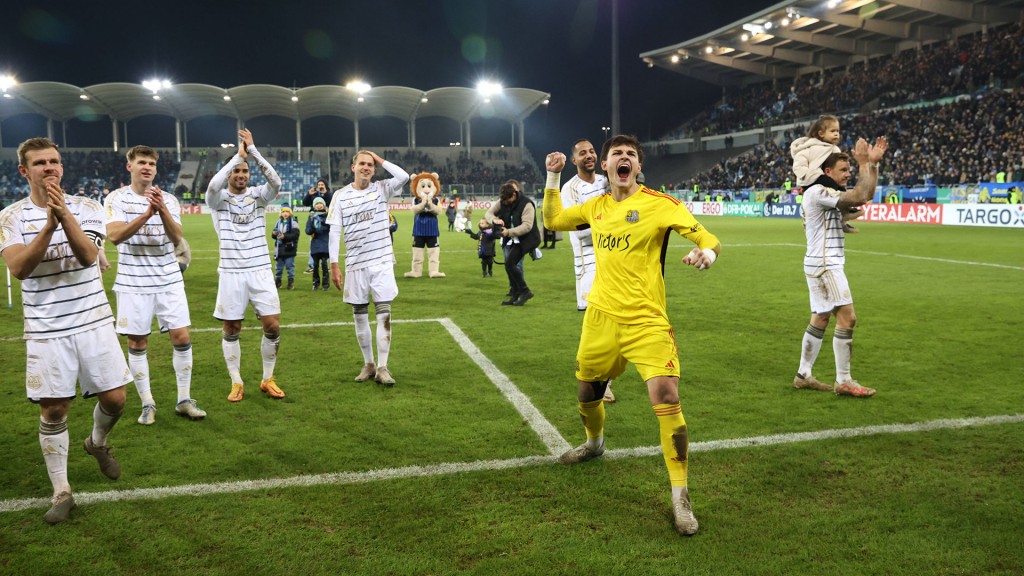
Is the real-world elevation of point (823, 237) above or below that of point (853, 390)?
above

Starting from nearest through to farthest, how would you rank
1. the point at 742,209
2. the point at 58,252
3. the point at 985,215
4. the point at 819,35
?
the point at 58,252 → the point at 985,215 → the point at 742,209 → the point at 819,35

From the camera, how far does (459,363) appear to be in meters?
7.56

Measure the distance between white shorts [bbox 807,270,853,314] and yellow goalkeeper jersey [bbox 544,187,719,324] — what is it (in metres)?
2.60

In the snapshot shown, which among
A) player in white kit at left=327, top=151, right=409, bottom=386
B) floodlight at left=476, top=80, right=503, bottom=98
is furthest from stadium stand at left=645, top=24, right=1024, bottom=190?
player in white kit at left=327, top=151, right=409, bottom=386

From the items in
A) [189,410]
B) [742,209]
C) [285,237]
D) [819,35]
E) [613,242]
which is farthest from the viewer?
[819,35]

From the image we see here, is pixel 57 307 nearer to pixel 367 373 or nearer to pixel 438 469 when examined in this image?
pixel 438 469

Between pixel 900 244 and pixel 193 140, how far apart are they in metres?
68.7

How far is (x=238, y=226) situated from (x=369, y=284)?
1.29 meters

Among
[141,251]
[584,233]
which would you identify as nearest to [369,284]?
[141,251]

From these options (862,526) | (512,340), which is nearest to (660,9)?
(512,340)

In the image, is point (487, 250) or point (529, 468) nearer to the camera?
point (529, 468)

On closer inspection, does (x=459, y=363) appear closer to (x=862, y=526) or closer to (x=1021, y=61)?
(x=862, y=526)

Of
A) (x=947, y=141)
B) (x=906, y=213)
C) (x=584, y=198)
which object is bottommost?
(x=584, y=198)

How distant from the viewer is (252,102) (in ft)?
210
